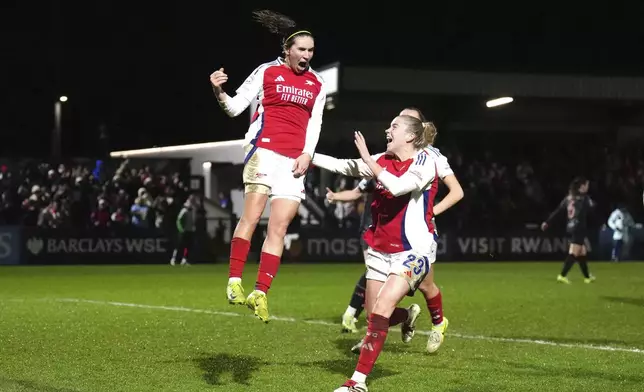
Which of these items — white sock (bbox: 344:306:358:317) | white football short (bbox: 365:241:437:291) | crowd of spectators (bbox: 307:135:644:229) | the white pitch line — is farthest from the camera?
crowd of spectators (bbox: 307:135:644:229)

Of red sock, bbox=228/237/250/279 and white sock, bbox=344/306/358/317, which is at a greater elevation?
red sock, bbox=228/237/250/279

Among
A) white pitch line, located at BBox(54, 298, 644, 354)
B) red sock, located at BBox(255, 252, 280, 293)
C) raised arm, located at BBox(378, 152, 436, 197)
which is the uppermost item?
raised arm, located at BBox(378, 152, 436, 197)

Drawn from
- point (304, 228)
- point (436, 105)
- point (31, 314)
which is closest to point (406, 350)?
point (31, 314)

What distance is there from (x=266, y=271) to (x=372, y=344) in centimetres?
125

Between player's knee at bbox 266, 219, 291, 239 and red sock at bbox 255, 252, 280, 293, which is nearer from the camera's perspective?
red sock at bbox 255, 252, 280, 293

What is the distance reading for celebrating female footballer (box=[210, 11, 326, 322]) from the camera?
851 centimetres

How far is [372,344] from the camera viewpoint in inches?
297

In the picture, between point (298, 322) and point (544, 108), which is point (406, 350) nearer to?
point (298, 322)

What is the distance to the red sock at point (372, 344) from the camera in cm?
746

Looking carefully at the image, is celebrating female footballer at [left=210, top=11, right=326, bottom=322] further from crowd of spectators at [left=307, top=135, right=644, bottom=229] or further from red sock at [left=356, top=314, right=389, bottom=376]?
crowd of spectators at [left=307, top=135, right=644, bottom=229]

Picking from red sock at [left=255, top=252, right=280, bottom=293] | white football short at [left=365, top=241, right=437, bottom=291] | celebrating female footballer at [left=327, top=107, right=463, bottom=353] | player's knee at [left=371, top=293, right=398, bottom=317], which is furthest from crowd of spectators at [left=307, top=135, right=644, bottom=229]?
player's knee at [left=371, top=293, right=398, bottom=317]

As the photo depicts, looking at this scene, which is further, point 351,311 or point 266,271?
point 351,311

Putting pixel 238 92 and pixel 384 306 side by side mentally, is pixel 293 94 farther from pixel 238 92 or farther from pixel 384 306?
pixel 384 306

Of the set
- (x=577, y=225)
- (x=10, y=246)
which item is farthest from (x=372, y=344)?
(x=10, y=246)
